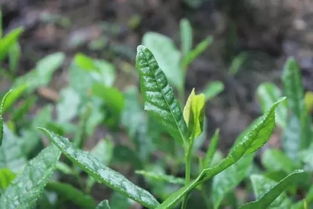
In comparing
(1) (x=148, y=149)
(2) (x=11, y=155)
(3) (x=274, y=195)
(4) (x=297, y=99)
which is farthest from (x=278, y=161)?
(2) (x=11, y=155)

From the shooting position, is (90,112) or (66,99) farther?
(66,99)

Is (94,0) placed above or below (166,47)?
above

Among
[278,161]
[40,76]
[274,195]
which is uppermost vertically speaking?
[40,76]

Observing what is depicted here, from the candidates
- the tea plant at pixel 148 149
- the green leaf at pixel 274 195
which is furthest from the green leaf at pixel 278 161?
the green leaf at pixel 274 195

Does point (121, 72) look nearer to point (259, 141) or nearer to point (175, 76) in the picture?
point (175, 76)

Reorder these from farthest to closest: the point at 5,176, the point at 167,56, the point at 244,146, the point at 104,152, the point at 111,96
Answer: the point at 167,56, the point at 111,96, the point at 104,152, the point at 5,176, the point at 244,146

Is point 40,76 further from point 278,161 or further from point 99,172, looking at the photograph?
point 99,172

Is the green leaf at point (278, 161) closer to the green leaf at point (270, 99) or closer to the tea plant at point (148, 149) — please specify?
the tea plant at point (148, 149)

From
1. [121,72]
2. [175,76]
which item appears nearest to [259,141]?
[175,76]
